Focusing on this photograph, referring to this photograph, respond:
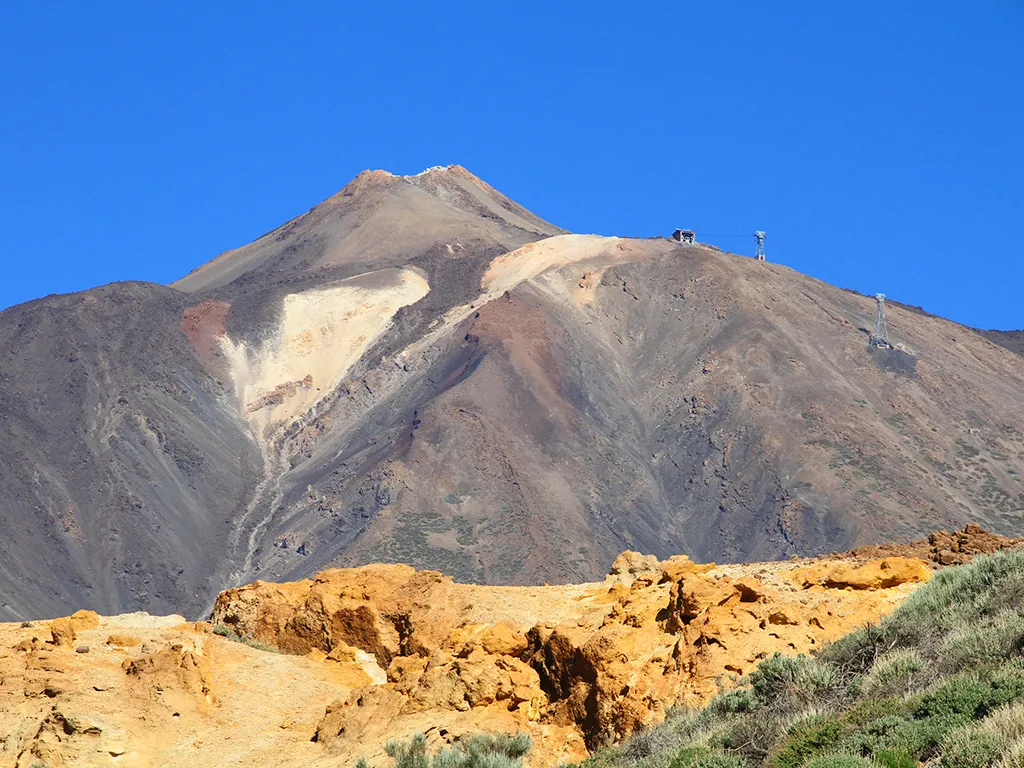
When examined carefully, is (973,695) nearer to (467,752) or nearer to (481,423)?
(467,752)

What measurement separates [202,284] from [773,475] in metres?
73.5

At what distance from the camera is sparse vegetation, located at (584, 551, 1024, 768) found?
447 inches

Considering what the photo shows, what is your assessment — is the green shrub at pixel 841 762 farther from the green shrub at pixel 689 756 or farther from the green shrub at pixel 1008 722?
the green shrub at pixel 689 756

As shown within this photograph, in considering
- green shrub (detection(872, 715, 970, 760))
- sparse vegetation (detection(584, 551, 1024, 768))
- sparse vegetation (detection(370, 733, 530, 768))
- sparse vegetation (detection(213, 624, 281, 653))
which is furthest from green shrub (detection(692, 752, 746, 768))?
sparse vegetation (detection(213, 624, 281, 653))

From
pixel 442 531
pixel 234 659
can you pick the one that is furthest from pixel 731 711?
pixel 442 531

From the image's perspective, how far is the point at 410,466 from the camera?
119125 millimetres

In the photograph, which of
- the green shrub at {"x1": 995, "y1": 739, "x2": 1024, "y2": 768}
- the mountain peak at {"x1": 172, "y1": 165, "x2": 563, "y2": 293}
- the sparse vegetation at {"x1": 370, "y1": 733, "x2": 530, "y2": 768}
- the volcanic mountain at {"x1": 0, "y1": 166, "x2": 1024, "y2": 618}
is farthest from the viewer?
Result: the mountain peak at {"x1": 172, "y1": 165, "x2": 563, "y2": 293}

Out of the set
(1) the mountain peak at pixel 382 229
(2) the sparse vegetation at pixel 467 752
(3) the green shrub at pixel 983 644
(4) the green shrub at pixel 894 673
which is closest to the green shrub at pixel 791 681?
(4) the green shrub at pixel 894 673

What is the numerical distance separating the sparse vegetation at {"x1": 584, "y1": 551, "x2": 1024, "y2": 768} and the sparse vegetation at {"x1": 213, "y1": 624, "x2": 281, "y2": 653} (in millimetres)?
7202

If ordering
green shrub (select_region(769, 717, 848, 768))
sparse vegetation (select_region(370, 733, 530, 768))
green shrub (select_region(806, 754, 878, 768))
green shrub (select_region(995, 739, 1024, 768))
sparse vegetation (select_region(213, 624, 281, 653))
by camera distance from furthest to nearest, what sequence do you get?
sparse vegetation (select_region(213, 624, 281, 653)), sparse vegetation (select_region(370, 733, 530, 768)), green shrub (select_region(769, 717, 848, 768)), green shrub (select_region(806, 754, 878, 768)), green shrub (select_region(995, 739, 1024, 768))

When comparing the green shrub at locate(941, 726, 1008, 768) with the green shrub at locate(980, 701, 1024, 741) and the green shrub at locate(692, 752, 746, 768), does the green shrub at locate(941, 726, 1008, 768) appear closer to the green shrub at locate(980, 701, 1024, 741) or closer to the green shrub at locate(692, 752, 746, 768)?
the green shrub at locate(980, 701, 1024, 741)

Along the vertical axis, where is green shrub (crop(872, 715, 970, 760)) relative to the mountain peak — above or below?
below

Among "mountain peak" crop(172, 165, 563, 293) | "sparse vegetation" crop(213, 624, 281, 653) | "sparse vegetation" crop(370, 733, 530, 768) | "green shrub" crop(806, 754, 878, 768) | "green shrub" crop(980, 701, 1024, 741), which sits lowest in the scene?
"sparse vegetation" crop(370, 733, 530, 768)

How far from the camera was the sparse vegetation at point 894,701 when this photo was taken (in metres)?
11.3
